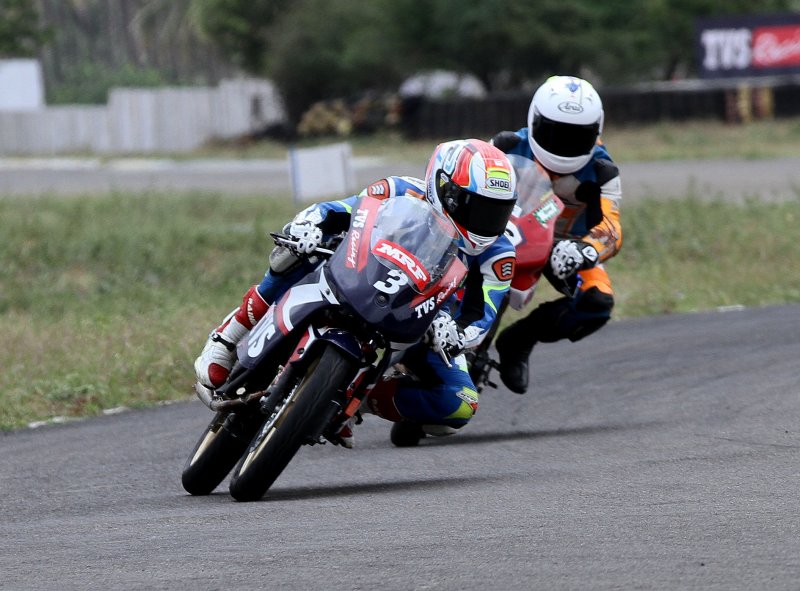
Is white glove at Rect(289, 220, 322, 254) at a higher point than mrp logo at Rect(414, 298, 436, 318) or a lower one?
higher

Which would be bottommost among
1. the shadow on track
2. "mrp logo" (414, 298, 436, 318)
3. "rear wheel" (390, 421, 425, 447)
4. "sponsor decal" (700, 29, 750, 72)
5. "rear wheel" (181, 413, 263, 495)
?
"sponsor decal" (700, 29, 750, 72)

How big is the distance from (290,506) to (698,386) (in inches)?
154

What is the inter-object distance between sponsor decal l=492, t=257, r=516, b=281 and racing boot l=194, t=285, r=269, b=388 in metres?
1.06

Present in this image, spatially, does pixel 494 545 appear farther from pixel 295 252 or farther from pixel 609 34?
pixel 609 34

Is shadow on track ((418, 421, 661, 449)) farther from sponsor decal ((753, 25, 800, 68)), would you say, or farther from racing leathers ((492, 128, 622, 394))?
sponsor decal ((753, 25, 800, 68))

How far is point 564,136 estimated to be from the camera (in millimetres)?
7988

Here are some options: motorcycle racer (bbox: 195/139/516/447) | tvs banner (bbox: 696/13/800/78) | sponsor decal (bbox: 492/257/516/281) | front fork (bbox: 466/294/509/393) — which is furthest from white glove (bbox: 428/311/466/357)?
tvs banner (bbox: 696/13/800/78)

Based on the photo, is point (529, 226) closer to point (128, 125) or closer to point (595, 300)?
point (595, 300)

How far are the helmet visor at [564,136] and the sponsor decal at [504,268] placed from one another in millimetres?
1529

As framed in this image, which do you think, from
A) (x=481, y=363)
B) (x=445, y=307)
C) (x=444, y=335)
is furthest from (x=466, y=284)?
(x=481, y=363)

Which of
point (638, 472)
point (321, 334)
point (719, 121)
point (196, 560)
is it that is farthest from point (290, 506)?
point (719, 121)

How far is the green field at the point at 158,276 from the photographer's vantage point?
9398 millimetres

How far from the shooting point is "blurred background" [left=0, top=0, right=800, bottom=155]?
3222 cm

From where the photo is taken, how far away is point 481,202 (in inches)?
238
